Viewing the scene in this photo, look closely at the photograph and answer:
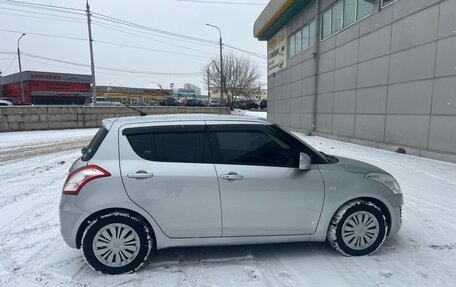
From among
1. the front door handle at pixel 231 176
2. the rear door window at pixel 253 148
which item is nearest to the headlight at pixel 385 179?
the rear door window at pixel 253 148

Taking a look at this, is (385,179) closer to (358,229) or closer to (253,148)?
(358,229)

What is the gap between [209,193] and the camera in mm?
3051

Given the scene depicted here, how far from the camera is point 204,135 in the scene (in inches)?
128

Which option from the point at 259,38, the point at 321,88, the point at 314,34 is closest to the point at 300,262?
the point at 321,88

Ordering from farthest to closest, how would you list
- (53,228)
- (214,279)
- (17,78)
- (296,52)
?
(17,78) → (296,52) → (53,228) → (214,279)

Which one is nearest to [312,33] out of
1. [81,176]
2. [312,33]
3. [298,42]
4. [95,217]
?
[312,33]

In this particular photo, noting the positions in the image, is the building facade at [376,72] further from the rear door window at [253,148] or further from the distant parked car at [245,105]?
the distant parked car at [245,105]

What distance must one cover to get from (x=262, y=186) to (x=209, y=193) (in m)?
0.57

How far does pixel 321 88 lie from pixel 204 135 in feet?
44.9

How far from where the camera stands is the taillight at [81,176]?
9.66 ft

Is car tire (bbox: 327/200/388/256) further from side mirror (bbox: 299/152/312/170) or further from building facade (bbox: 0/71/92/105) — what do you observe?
building facade (bbox: 0/71/92/105)

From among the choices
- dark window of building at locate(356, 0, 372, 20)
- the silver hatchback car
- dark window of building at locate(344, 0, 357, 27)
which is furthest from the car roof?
dark window of building at locate(344, 0, 357, 27)

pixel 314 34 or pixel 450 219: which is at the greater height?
pixel 314 34

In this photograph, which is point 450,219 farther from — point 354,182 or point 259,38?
point 259,38
